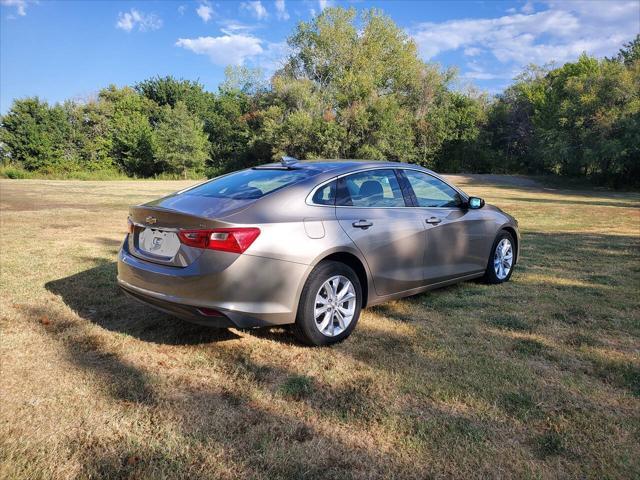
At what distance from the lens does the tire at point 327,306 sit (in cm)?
358

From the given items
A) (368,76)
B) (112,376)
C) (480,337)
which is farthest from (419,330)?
(368,76)

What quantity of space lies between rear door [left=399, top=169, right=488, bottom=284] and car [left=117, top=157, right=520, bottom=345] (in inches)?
0.6

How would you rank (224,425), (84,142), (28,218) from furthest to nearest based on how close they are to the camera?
(84,142), (28,218), (224,425)

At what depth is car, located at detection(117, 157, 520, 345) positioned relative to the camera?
3.28 meters

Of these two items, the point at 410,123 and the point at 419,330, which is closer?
the point at 419,330

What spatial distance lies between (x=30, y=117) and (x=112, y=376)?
162 ft

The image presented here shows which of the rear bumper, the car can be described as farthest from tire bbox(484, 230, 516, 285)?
the rear bumper

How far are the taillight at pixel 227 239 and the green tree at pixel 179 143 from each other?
148 ft

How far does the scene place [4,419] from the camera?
267 centimetres

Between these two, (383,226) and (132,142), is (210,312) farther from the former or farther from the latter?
(132,142)

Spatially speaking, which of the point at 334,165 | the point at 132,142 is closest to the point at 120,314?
the point at 334,165

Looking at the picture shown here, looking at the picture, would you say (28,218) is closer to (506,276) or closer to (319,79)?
(506,276)

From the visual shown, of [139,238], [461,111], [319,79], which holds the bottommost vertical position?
[139,238]

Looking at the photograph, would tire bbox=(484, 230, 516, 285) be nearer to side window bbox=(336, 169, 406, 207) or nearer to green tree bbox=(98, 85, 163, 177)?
side window bbox=(336, 169, 406, 207)
